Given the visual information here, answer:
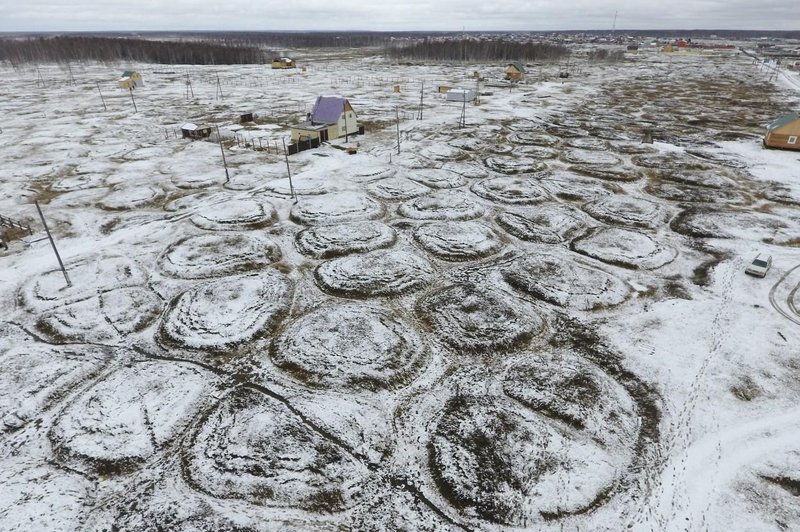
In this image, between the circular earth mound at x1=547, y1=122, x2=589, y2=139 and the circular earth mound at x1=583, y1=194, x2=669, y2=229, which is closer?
the circular earth mound at x1=583, y1=194, x2=669, y2=229

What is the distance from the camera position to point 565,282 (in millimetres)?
22719

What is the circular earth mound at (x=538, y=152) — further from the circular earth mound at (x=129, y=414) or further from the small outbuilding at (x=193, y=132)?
the circular earth mound at (x=129, y=414)

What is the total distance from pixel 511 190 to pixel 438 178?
7.06 m

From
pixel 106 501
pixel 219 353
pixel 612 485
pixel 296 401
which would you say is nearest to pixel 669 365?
pixel 612 485

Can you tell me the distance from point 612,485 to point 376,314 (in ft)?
39.3

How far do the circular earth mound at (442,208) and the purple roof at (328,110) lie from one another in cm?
2113

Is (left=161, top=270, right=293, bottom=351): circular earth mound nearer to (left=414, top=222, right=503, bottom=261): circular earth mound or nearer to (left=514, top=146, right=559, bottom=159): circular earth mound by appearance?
(left=414, top=222, right=503, bottom=261): circular earth mound

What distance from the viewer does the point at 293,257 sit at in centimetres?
2556

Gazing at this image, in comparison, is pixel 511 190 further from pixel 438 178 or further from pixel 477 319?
pixel 477 319

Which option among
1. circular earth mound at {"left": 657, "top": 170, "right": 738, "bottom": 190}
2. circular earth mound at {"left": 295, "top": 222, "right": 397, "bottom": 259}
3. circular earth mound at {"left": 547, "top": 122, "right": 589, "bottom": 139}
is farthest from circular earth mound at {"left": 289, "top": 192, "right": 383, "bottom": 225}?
circular earth mound at {"left": 547, "top": 122, "right": 589, "bottom": 139}

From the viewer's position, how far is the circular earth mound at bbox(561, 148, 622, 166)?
42188 mm

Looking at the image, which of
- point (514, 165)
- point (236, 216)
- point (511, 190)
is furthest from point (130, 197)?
point (514, 165)

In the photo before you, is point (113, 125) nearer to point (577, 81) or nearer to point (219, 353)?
point (219, 353)

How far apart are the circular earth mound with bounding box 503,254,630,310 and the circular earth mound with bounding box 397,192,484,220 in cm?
735
